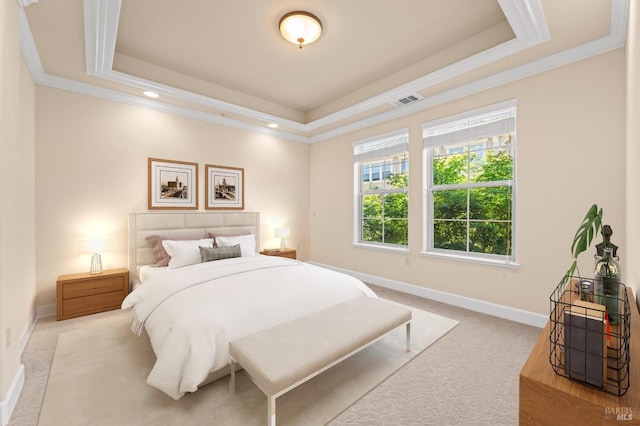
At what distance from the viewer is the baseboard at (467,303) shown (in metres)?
3.05

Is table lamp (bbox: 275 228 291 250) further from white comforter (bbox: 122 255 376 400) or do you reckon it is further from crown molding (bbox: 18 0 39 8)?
crown molding (bbox: 18 0 39 8)

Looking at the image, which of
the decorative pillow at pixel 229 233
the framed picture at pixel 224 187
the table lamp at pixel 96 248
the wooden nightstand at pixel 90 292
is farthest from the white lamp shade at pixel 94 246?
the framed picture at pixel 224 187

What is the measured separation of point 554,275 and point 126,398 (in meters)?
3.94

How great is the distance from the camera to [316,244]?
5.81 m

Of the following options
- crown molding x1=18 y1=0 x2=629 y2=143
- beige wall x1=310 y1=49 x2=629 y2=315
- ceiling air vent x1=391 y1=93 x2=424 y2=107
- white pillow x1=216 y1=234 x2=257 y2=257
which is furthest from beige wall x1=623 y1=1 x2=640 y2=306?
white pillow x1=216 y1=234 x2=257 y2=257

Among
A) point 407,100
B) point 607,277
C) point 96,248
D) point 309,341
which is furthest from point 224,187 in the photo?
point 607,277

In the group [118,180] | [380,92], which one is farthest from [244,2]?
[118,180]

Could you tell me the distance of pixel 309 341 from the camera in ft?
6.07

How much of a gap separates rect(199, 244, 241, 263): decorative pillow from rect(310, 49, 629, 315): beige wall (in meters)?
2.69

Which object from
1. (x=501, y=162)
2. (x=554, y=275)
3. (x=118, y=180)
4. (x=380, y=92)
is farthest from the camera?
(x=380, y=92)

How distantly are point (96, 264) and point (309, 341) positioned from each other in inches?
124

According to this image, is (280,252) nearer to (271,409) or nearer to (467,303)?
(467,303)

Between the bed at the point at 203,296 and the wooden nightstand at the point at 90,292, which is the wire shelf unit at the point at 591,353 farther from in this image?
the wooden nightstand at the point at 90,292

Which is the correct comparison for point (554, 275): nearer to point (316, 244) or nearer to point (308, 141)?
point (316, 244)
